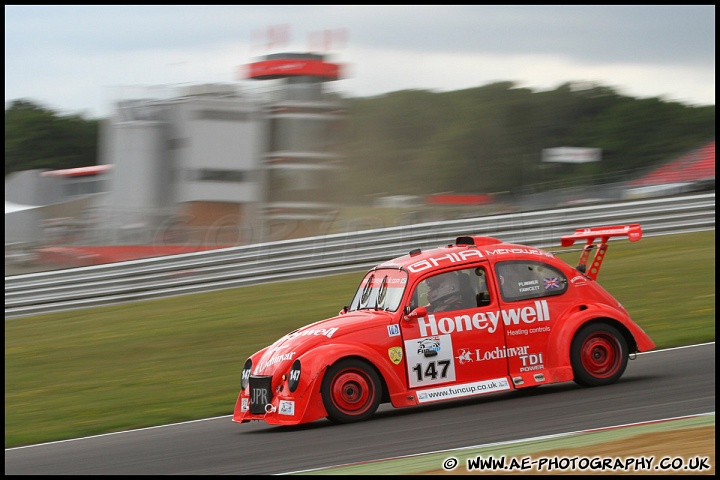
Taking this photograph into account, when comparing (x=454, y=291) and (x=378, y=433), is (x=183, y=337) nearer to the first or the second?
(x=454, y=291)

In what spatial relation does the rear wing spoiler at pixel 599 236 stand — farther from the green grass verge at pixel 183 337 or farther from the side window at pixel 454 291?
the green grass verge at pixel 183 337

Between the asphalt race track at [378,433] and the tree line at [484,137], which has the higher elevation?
the tree line at [484,137]

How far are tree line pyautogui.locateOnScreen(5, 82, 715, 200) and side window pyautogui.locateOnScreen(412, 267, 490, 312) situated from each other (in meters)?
28.2

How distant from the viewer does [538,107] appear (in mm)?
49969

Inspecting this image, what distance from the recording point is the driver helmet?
352 inches

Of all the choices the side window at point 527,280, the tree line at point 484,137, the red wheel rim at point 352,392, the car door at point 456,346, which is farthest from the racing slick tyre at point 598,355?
the tree line at point 484,137

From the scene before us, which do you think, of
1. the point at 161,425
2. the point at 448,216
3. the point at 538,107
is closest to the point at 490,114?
the point at 538,107

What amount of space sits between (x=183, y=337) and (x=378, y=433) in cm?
890

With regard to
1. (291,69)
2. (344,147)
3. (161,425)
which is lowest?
(161,425)

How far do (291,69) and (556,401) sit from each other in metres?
35.1

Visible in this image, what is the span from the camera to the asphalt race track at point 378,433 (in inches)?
285

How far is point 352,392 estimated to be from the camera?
8539 mm

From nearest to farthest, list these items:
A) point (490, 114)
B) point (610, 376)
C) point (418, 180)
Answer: point (610, 376) < point (418, 180) < point (490, 114)

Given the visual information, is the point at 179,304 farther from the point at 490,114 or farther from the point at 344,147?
the point at 490,114
